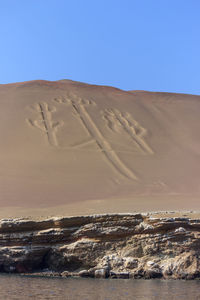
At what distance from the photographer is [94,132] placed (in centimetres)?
3978

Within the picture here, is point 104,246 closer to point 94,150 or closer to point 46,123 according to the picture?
point 94,150

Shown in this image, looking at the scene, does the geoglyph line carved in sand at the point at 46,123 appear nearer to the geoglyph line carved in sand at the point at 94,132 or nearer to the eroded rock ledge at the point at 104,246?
the geoglyph line carved in sand at the point at 94,132

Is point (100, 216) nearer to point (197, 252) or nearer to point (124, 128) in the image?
point (197, 252)

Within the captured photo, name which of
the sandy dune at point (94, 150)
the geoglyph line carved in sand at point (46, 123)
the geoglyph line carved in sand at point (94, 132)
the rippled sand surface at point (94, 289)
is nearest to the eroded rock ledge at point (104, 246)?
the rippled sand surface at point (94, 289)

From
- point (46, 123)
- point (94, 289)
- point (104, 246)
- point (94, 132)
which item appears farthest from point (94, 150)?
point (94, 289)

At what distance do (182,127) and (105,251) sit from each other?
1151 inches

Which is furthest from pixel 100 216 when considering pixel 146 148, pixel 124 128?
pixel 124 128

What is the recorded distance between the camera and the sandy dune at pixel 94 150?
27172mm

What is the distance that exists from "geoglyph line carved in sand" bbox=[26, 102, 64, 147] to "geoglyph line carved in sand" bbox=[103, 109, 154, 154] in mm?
4517

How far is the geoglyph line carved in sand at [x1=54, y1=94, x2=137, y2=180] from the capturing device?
1336 inches

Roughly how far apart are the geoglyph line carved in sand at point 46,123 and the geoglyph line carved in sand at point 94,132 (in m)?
2.25

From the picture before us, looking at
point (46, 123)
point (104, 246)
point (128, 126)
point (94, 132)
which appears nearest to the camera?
point (104, 246)

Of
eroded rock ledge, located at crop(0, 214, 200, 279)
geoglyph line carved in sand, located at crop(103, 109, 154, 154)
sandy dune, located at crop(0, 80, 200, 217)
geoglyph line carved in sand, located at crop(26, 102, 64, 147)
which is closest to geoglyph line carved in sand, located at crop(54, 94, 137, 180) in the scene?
sandy dune, located at crop(0, 80, 200, 217)

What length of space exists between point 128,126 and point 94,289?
29.7m
